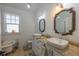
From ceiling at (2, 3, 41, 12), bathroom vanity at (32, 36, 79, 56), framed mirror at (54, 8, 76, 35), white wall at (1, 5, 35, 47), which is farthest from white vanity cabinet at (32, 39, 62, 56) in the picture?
ceiling at (2, 3, 41, 12)

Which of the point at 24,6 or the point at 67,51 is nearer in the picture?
the point at 67,51

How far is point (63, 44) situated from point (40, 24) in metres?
0.41

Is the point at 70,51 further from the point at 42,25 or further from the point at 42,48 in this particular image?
the point at 42,25

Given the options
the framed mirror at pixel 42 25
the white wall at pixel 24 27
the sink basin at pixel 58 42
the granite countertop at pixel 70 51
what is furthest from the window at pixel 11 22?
the granite countertop at pixel 70 51

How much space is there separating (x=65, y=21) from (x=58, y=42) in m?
0.28

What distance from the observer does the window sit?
1248mm

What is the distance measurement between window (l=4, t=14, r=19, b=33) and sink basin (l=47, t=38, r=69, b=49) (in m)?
0.49

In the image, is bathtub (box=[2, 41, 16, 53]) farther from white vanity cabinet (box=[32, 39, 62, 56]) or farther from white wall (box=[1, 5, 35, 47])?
white vanity cabinet (box=[32, 39, 62, 56])

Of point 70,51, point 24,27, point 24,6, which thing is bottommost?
point 70,51

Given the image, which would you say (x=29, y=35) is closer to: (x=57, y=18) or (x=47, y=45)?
(x=47, y=45)

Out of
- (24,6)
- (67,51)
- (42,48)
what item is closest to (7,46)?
(42,48)

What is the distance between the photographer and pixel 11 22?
1.26 m

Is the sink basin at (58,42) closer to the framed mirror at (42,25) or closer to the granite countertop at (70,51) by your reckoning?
the granite countertop at (70,51)

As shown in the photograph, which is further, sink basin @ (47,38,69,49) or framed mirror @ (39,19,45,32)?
framed mirror @ (39,19,45,32)
